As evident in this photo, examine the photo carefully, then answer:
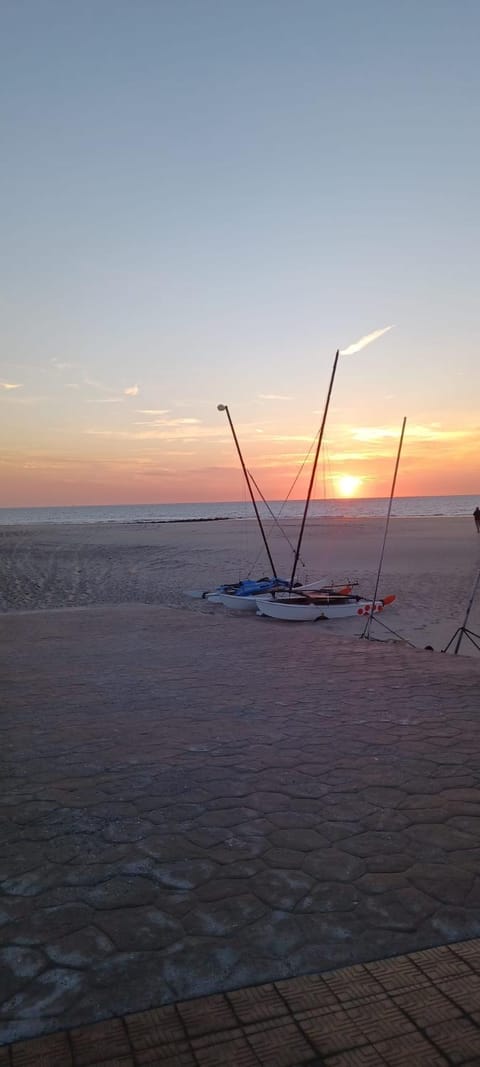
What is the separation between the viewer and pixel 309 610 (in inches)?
625

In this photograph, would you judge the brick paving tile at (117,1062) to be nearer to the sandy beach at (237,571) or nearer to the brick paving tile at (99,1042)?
the brick paving tile at (99,1042)

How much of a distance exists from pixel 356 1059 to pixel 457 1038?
47 cm

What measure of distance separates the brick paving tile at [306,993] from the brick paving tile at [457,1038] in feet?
1.51

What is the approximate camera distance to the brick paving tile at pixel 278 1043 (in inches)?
101

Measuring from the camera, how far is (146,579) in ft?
86.2

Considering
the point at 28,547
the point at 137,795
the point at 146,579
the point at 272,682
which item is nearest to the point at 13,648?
the point at 272,682

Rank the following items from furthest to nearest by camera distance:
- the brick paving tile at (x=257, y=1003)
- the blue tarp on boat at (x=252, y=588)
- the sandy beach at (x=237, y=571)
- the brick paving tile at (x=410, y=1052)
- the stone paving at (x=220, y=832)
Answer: the blue tarp on boat at (x=252, y=588) → the sandy beach at (x=237, y=571) → the stone paving at (x=220, y=832) → the brick paving tile at (x=257, y=1003) → the brick paving tile at (x=410, y=1052)

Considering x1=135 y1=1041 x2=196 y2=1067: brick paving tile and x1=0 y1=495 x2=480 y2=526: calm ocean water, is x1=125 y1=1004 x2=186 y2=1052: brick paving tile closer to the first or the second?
x1=135 y1=1041 x2=196 y2=1067: brick paving tile

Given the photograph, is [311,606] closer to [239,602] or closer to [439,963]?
[239,602]

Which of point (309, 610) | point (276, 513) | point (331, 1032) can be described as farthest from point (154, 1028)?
point (276, 513)

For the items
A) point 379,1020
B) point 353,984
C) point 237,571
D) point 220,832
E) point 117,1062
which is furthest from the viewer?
point 237,571

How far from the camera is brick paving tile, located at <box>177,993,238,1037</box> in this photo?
2750mm

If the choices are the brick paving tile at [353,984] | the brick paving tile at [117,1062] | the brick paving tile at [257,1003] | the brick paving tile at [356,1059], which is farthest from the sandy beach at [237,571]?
the brick paving tile at [117,1062]

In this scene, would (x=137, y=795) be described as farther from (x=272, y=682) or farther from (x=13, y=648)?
(x=13, y=648)
